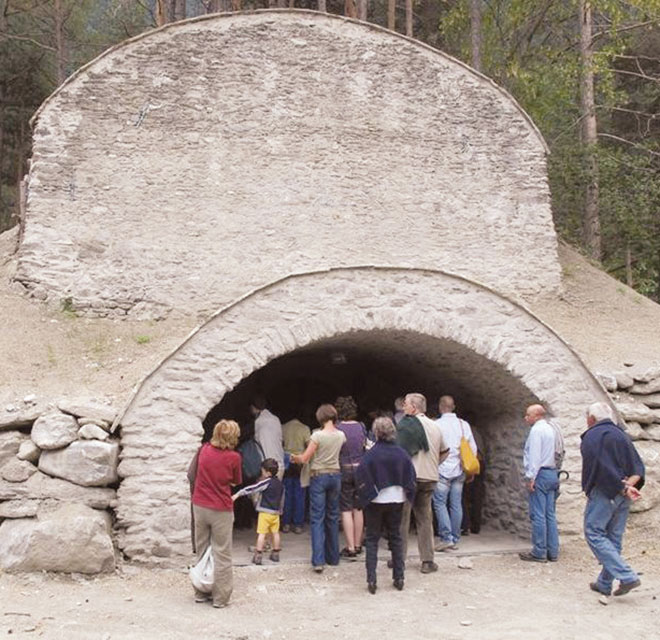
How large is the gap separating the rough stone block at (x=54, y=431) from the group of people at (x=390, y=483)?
179cm

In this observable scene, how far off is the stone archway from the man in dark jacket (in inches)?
80.4

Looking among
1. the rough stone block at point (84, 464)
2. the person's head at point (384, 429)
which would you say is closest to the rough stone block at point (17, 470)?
the rough stone block at point (84, 464)

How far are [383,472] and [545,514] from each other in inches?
88.5

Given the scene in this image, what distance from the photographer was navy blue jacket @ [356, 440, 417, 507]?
6.54m

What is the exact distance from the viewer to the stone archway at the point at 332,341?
296 inches

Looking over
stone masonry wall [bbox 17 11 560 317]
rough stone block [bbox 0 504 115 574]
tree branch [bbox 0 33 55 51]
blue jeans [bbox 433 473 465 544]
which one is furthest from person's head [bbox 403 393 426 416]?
tree branch [bbox 0 33 55 51]

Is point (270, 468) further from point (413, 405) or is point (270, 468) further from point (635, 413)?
point (635, 413)

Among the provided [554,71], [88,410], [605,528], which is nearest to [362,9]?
[554,71]

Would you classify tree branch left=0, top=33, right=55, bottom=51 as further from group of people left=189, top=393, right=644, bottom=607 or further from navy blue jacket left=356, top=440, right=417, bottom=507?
navy blue jacket left=356, top=440, right=417, bottom=507

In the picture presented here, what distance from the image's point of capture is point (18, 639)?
18.1 ft

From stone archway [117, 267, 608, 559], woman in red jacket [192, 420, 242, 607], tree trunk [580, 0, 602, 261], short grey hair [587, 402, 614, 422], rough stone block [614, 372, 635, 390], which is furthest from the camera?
tree trunk [580, 0, 602, 261]

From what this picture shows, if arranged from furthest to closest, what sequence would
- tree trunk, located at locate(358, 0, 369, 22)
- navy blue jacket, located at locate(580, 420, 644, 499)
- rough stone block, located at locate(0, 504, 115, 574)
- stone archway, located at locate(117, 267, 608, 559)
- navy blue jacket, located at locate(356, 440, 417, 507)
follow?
tree trunk, located at locate(358, 0, 369, 22) < stone archway, located at locate(117, 267, 608, 559) < rough stone block, located at locate(0, 504, 115, 574) < navy blue jacket, located at locate(356, 440, 417, 507) < navy blue jacket, located at locate(580, 420, 644, 499)

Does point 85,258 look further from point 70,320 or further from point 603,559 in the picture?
point 603,559

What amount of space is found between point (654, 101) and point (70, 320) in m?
16.7
